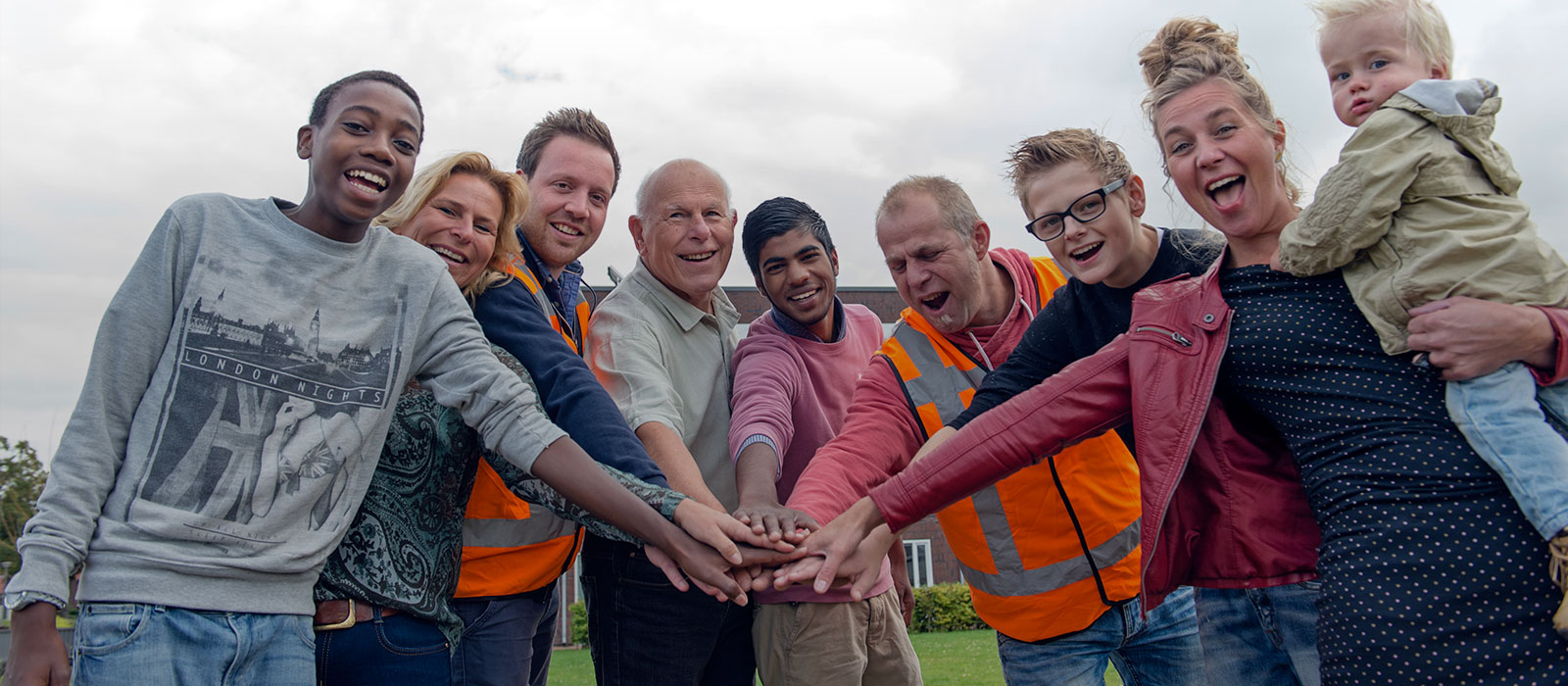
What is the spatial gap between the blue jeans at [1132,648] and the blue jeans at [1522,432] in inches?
55.0

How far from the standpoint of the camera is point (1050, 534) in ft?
10.5

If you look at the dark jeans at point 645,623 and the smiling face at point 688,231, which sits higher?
the smiling face at point 688,231

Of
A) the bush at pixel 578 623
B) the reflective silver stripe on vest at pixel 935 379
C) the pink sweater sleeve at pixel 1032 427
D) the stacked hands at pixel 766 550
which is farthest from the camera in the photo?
the bush at pixel 578 623

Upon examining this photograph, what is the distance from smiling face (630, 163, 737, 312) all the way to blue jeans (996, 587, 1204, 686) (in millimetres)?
1860

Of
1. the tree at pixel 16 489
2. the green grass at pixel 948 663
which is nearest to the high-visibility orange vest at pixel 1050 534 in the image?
the green grass at pixel 948 663

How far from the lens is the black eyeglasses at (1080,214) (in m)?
3.18

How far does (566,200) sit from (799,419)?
1.36m

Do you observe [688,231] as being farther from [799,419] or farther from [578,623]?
[578,623]

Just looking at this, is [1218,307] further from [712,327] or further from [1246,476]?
[712,327]

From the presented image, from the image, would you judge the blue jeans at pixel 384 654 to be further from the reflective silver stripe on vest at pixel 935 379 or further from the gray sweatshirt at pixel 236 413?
the reflective silver stripe on vest at pixel 935 379

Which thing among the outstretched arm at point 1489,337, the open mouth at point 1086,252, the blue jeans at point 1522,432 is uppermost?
the open mouth at point 1086,252

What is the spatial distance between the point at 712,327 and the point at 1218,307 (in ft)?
6.60

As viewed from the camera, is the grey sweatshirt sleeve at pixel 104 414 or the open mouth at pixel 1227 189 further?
the open mouth at pixel 1227 189

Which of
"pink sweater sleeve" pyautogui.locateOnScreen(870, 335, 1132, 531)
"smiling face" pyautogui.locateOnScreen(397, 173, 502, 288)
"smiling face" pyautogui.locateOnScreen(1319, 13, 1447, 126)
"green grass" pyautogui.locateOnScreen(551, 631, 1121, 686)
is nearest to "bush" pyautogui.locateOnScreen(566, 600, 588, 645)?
"green grass" pyautogui.locateOnScreen(551, 631, 1121, 686)
